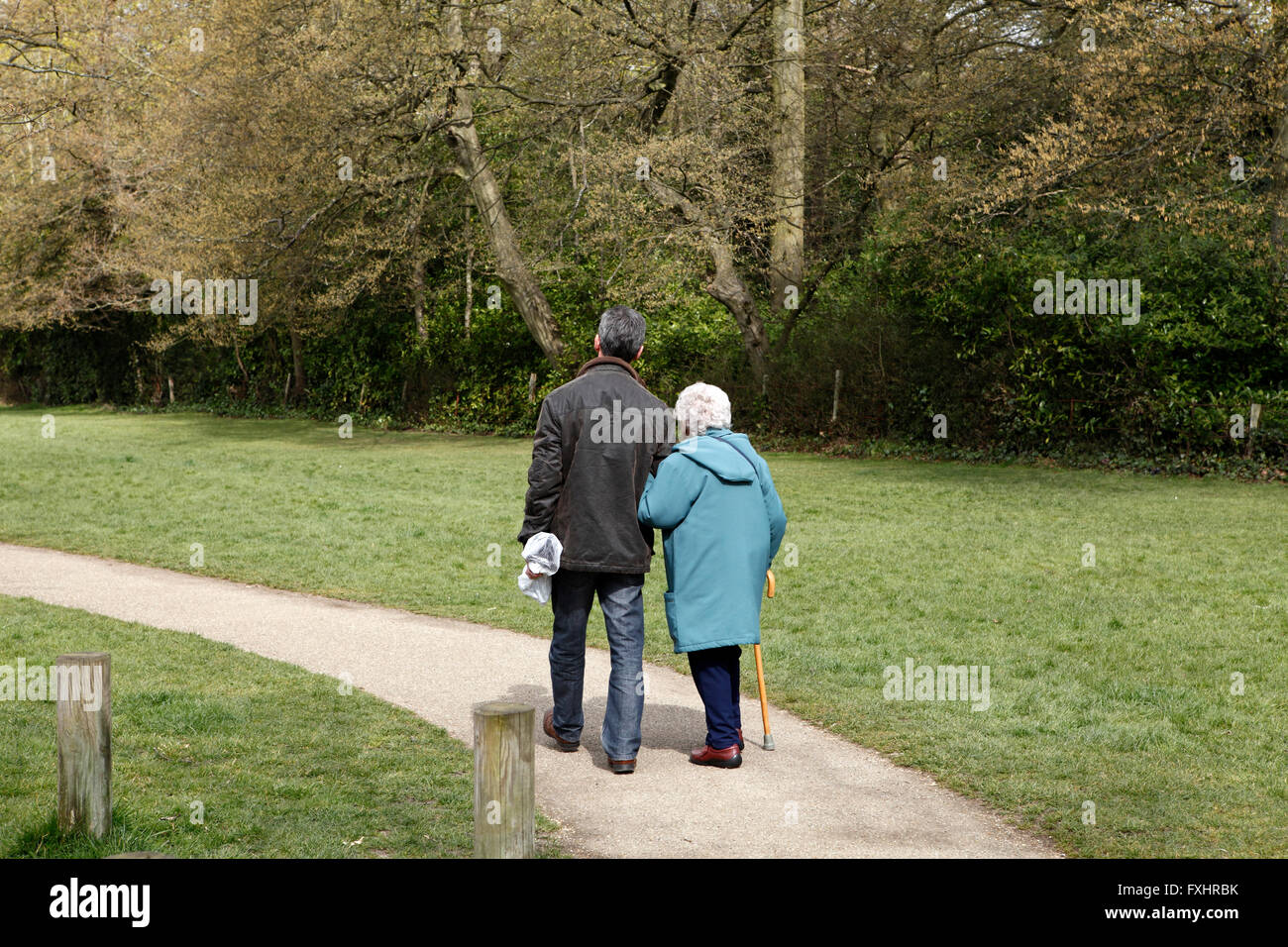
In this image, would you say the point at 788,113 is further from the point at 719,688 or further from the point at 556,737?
the point at 719,688

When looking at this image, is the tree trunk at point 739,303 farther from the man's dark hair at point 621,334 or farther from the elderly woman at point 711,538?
the elderly woman at point 711,538

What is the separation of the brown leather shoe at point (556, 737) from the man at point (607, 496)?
0.35m

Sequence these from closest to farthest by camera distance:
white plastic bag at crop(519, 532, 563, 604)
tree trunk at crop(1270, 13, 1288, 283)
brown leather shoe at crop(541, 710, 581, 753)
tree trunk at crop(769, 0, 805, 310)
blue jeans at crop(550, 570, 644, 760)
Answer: white plastic bag at crop(519, 532, 563, 604) → blue jeans at crop(550, 570, 644, 760) → brown leather shoe at crop(541, 710, 581, 753) → tree trunk at crop(1270, 13, 1288, 283) → tree trunk at crop(769, 0, 805, 310)

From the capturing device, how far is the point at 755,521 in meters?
5.73

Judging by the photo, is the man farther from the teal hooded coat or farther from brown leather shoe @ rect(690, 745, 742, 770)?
brown leather shoe @ rect(690, 745, 742, 770)

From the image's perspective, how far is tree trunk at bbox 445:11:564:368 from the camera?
23750 millimetres

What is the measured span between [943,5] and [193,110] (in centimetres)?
1486

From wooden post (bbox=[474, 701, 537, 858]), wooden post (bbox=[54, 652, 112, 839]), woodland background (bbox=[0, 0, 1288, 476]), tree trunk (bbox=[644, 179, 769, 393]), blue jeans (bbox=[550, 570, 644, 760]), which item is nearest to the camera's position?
wooden post (bbox=[474, 701, 537, 858])

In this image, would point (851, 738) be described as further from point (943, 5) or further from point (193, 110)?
point (193, 110)

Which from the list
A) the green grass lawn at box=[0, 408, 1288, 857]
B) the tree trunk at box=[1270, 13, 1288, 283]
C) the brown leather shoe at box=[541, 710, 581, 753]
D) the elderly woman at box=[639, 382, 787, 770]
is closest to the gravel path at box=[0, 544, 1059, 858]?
the brown leather shoe at box=[541, 710, 581, 753]

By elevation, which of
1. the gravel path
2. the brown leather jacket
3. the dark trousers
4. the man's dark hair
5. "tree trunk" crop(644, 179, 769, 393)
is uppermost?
"tree trunk" crop(644, 179, 769, 393)

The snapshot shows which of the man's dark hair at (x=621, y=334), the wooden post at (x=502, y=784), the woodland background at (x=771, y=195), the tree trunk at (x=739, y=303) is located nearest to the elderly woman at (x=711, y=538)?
the man's dark hair at (x=621, y=334)

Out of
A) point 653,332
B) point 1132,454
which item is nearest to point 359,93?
point 653,332

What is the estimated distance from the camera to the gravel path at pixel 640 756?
16.4ft
